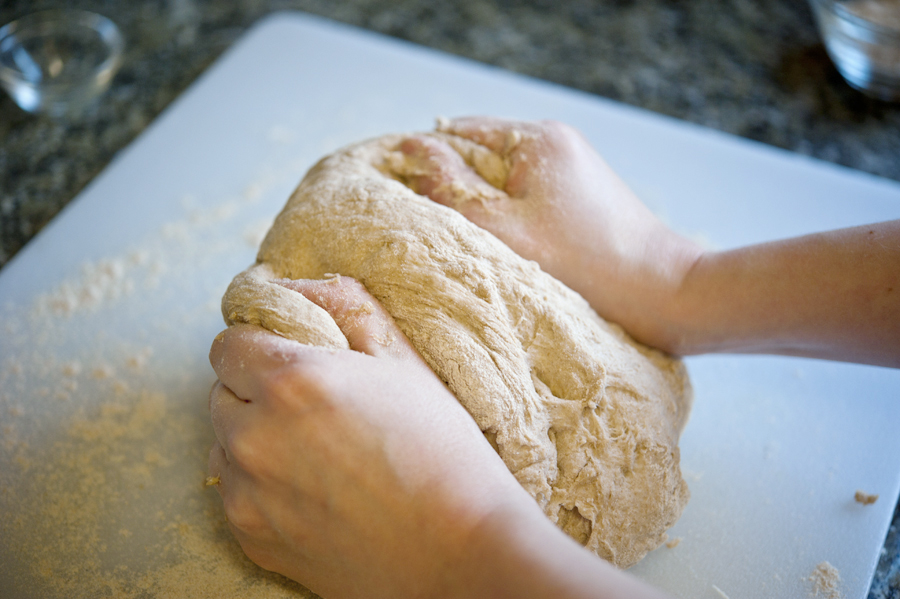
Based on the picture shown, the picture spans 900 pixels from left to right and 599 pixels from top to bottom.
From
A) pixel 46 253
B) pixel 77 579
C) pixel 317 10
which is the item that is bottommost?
pixel 77 579

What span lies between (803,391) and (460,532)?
0.92 m

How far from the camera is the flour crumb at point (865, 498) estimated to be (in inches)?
47.2

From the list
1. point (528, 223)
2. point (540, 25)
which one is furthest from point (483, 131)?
point (540, 25)

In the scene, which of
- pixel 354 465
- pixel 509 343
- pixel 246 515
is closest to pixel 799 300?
pixel 509 343

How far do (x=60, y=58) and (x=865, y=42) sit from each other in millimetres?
2373

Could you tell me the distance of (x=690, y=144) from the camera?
1785 mm

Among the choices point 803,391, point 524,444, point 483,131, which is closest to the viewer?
point 524,444

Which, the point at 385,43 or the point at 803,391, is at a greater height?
the point at 385,43

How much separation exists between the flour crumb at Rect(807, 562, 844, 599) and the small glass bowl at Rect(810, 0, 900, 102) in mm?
1485

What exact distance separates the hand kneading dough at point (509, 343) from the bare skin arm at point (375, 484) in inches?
2.5

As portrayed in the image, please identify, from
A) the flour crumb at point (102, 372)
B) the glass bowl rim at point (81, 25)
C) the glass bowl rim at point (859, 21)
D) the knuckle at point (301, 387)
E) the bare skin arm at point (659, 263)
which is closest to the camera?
the knuckle at point (301, 387)

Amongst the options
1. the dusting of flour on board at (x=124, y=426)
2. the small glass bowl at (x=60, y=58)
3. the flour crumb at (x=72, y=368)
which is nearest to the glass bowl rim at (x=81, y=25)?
the small glass bowl at (x=60, y=58)

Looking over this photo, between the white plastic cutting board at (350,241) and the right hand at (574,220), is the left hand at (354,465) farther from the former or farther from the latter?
the white plastic cutting board at (350,241)

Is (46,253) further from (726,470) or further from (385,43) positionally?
(726,470)
